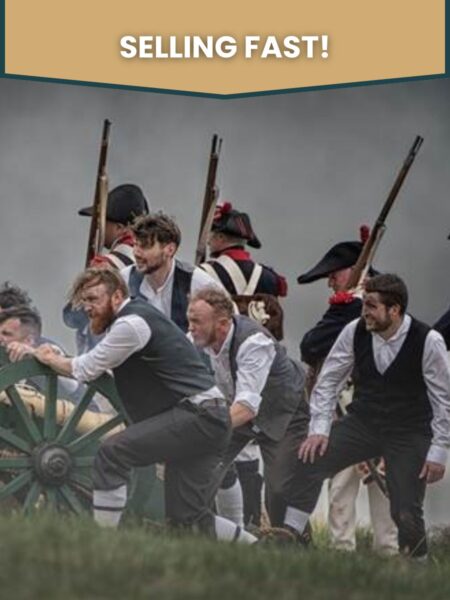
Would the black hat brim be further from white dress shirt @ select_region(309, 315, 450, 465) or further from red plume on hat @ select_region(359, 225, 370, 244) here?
white dress shirt @ select_region(309, 315, 450, 465)

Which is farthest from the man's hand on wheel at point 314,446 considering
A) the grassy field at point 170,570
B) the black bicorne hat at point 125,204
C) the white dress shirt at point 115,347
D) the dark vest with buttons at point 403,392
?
the black bicorne hat at point 125,204

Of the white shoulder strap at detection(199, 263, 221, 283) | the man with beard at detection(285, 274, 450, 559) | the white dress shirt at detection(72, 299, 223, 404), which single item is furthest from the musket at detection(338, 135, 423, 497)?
the white dress shirt at detection(72, 299, 223, 404)

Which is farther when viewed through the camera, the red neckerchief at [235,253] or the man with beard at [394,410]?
the red neckerchief at [235,253]

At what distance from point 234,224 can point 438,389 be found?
194 cm

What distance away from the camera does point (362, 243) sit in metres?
10.1

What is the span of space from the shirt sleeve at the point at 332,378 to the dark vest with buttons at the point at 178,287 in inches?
28.8

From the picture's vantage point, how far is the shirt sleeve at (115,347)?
7.65 metres

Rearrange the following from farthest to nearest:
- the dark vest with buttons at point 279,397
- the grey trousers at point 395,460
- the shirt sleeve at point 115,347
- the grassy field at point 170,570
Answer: the dark vest with buttons at point 279,397 < the grey trousers at point 395,460 < the shirt sleeve at point 115,347 < the grassy field at point 170,570

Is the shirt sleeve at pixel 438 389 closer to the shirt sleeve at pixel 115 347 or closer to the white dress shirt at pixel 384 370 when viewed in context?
the white dress shirt at pixel 384 370

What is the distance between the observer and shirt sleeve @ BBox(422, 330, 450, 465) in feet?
27.6

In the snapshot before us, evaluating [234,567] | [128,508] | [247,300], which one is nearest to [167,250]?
[247,300]

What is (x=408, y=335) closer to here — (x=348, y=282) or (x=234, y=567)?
(x=348, y=282)

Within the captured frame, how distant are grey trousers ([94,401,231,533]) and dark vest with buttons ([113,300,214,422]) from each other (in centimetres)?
7

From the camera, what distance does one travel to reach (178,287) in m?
8.93
